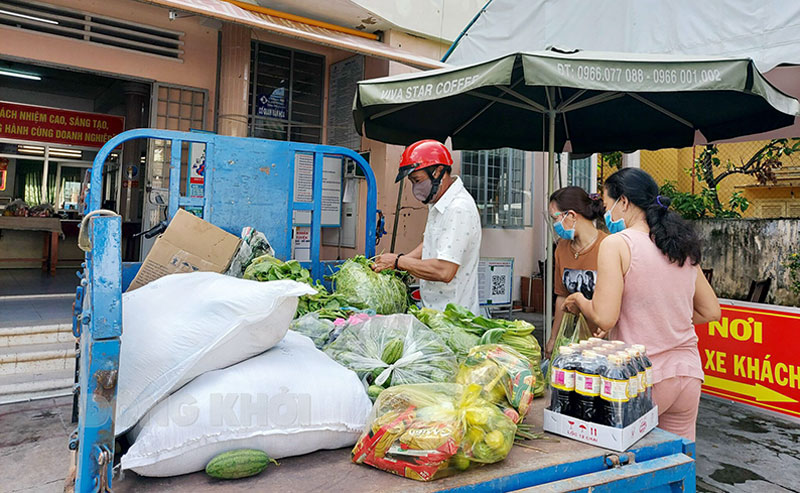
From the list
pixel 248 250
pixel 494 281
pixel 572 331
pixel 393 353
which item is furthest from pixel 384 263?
pixel 494 281

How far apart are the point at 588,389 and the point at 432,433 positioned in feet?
1.85

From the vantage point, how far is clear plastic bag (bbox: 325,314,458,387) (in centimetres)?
164

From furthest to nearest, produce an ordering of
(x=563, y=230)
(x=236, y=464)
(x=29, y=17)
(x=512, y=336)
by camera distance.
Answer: (x=29, y=17) → (x=563, y=230) → (x=512, y=336) → (x=236, y=464)

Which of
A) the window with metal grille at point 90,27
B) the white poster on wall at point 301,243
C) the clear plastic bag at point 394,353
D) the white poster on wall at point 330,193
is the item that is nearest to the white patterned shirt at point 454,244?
the clear plastic bag at point 394,353

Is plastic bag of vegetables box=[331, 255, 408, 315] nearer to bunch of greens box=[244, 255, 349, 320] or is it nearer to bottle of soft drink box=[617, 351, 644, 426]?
bunch of greens box=[244, 255, 349, 320]

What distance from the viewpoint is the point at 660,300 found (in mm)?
2119

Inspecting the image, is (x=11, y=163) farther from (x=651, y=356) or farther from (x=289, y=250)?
(x=651, y=356)

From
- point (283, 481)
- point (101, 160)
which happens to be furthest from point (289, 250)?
point (283, 481)

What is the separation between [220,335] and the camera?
4.75 feet

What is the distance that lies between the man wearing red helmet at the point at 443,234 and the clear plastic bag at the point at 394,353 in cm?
101

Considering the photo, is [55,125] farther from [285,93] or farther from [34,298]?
[285,93]

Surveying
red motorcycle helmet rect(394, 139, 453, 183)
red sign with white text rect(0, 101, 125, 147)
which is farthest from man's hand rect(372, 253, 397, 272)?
red sign with white text rect(0, 101, 125, 147)

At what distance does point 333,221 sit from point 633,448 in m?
6.45

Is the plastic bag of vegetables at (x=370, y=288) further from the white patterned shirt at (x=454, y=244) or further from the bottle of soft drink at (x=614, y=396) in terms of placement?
the bottle of soft drink at (x=614, y=396)
